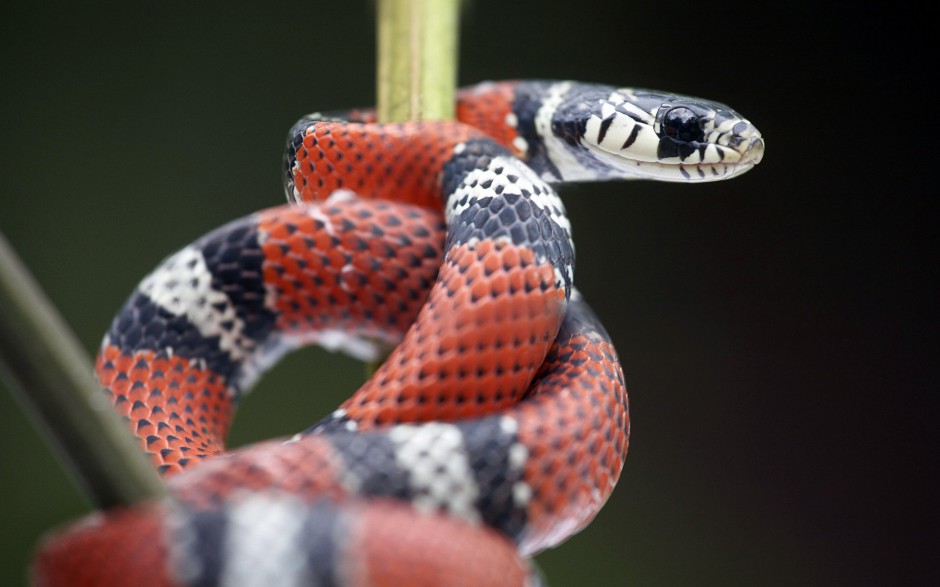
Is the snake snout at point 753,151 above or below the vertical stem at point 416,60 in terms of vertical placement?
A: below

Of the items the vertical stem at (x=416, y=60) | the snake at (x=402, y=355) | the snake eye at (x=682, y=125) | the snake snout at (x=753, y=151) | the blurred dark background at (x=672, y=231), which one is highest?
the vertical stem at (x=416, y=60)

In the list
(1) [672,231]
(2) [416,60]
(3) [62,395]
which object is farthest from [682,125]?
(1) [672,231]

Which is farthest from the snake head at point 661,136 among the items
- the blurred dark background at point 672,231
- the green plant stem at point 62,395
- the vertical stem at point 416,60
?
the blurred dark background at point 672,231

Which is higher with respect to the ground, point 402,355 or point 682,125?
point 682,125

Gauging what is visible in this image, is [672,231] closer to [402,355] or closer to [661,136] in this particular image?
[661,136]

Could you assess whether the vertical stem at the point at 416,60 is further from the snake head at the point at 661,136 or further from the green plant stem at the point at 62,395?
the green plant stem at the point at 62,395

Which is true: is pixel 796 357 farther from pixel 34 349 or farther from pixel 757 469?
pixel 34 349
